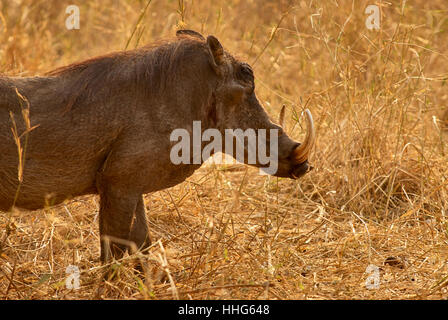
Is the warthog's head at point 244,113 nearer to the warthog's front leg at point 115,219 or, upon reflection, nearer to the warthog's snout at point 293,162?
the warthog's snout at point 293,162

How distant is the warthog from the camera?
2.96 m

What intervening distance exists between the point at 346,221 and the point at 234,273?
1.28 metres

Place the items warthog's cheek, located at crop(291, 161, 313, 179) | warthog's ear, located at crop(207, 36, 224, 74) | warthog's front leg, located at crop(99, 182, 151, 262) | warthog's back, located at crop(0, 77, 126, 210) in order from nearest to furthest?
warthog's back, located at crop(0, 77, 126, 210), warthog's front leg, located at crop(99, 182, 151, 262), warthog's ear, located at crop(207, 36, 224, 74), warthog's cheek, located at crop(291, 161, 313, 179)

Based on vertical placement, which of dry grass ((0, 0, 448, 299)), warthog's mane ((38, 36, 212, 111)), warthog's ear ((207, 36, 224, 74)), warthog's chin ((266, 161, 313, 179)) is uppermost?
warthog's ear ((207, 36, 224, 74))

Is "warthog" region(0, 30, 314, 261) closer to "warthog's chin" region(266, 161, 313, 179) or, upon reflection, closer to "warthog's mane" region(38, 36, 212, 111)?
"warthog's mane" region(38, 36, 212, 111)

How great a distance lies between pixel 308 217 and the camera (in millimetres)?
4367

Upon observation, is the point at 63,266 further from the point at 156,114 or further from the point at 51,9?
the point at 51,9

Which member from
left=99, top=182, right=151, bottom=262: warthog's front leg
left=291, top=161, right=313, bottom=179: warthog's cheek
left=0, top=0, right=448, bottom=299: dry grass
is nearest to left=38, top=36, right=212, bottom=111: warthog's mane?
left=99, top=182, right=151, bottom=262: warthog's front leg

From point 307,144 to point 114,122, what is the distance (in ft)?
2.92

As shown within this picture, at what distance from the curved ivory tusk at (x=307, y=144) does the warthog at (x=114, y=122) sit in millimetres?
21

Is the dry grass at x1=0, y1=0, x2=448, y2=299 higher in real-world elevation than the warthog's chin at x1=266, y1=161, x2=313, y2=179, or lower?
lower

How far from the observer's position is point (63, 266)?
3510 mm

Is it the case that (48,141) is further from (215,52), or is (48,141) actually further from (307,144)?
(307,144)
